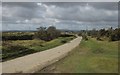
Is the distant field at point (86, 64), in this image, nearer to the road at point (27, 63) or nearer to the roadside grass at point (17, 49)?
the road at point (27, 63)

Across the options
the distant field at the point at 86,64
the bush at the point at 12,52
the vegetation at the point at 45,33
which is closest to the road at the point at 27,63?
the distant field at the point at 86,64

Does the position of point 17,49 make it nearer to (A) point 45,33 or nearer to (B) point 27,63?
(B) point 27,63

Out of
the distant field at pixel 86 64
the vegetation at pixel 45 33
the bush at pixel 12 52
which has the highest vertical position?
the vegetation at pixel 45 33

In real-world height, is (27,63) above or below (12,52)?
below

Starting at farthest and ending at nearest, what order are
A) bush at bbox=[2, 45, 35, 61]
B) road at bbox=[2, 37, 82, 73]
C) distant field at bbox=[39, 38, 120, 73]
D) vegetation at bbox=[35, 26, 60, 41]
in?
vegetation at bbox=[35, 26, 60, 41] → bush at bbox=[2, 45, 35, 61] → distant field at bbox=[39, 38, 120, 73] → road at bbox=[2, 37, 82, 73]

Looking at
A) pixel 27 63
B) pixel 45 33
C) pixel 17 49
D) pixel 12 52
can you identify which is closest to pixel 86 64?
pixel 27 63

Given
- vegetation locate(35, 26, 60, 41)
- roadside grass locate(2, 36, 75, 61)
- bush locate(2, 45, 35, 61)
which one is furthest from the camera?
vegetation locate(35, 26, 60, 41)

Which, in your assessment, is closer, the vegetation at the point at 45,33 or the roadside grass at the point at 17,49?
the roadside grass at the point at 17,49

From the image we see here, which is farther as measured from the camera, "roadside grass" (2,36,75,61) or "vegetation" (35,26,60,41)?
"vegetation" (35,26,60,41)

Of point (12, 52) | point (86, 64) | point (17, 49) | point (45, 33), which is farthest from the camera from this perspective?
point (45, 33)

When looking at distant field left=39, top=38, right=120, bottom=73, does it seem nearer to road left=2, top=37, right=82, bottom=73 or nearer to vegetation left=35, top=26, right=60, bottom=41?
road left=2, top=37, right=82, bottom=73

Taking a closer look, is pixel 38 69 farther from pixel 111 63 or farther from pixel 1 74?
pixel 111 63

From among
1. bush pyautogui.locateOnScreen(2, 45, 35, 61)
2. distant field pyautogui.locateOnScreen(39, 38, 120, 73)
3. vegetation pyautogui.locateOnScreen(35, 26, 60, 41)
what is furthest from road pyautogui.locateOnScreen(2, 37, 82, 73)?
vegetation pyautogui.locateOnScreen(35, 26, 60, 41)

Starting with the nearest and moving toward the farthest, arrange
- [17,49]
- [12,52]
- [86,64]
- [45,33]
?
[86,64], [12,52], [17,49], [45,33]
